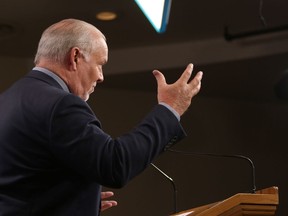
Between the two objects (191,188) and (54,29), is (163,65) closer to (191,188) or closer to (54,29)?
(191,188)

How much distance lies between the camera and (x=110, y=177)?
1.44 meters

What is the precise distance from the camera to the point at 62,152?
4.71ft

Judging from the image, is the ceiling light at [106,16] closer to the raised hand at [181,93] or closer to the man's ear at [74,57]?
the man's ear at [74,57]

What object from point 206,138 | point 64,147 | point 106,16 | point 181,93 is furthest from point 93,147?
point 206,138

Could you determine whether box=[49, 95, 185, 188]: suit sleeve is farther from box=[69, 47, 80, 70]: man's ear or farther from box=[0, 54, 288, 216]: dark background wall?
box=[0, 54, 288, 216]: dark background wall

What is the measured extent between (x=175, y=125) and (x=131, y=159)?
0.15m

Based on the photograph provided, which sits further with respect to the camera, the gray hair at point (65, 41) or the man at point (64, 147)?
the gray hair at point (65, 41)

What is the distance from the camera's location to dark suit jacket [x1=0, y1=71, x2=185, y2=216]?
1437 mm

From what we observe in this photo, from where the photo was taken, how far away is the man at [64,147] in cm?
144

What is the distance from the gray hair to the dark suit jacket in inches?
4.7

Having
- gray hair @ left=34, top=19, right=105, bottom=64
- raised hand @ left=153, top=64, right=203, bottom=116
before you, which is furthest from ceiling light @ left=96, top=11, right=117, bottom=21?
raised hand @ left=153, top=64, right=203, bottom=116

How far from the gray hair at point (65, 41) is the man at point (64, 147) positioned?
7cm

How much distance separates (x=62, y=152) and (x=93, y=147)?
0.07 meters

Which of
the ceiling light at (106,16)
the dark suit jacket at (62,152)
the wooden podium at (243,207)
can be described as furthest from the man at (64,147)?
the ceiling light at (106,16)
